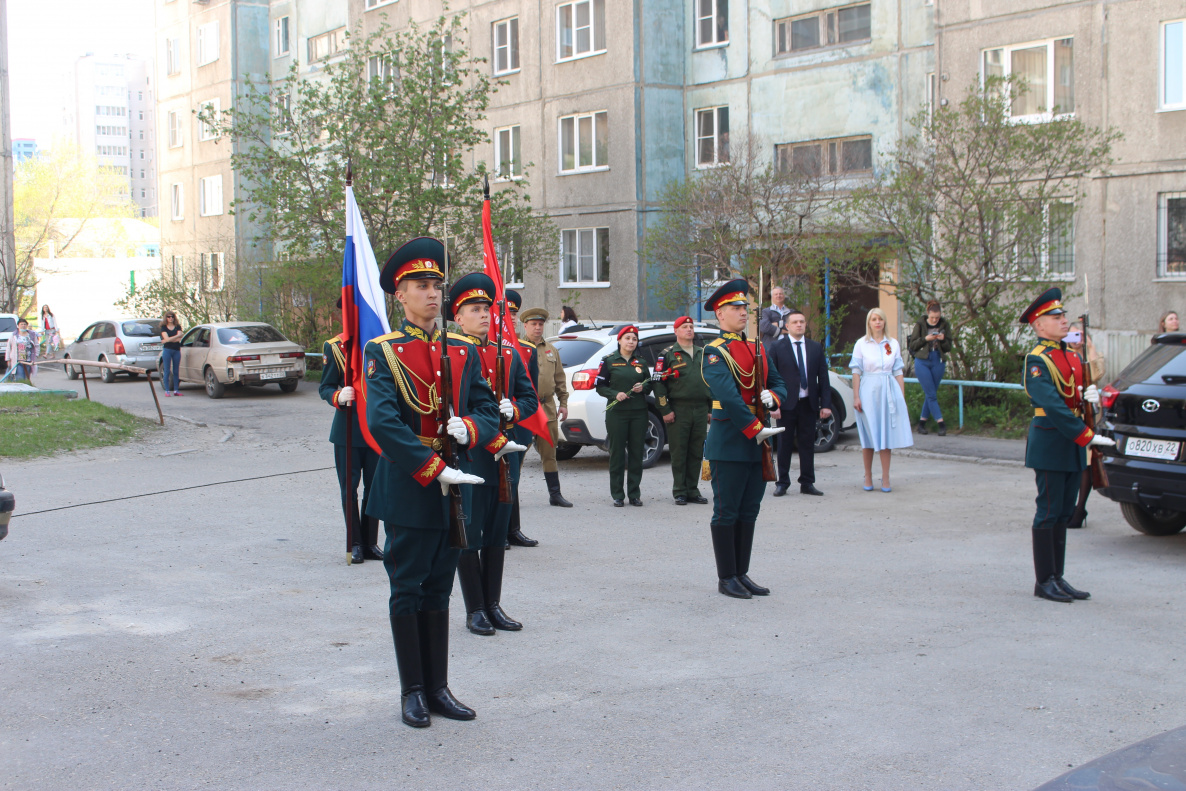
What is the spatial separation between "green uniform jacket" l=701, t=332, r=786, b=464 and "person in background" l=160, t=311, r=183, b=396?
18736 millimetres

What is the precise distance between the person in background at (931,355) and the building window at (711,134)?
1420 centimetres

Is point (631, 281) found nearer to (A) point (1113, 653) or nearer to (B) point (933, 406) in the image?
(B) point (933, 406)

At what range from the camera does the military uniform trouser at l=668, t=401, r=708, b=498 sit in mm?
10969

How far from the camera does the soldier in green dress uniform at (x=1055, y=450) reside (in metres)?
6.98

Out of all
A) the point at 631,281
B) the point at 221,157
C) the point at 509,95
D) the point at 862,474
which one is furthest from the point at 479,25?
the point at 862,474

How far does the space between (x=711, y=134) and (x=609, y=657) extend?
82.8 feet

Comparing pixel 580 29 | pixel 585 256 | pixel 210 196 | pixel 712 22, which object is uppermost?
pixel 580 29

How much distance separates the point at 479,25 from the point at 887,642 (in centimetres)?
2987

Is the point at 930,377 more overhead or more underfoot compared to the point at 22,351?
more underfoot

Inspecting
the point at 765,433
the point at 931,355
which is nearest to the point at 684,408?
the point at 765,433

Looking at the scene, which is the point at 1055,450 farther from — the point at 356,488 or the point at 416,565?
the point at 356,488

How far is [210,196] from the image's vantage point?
45000 mm

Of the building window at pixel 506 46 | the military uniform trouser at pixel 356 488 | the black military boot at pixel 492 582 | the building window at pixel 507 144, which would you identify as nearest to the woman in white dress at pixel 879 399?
the military uniform trouser at pixel 356 488

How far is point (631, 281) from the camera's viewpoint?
97.3 ft
